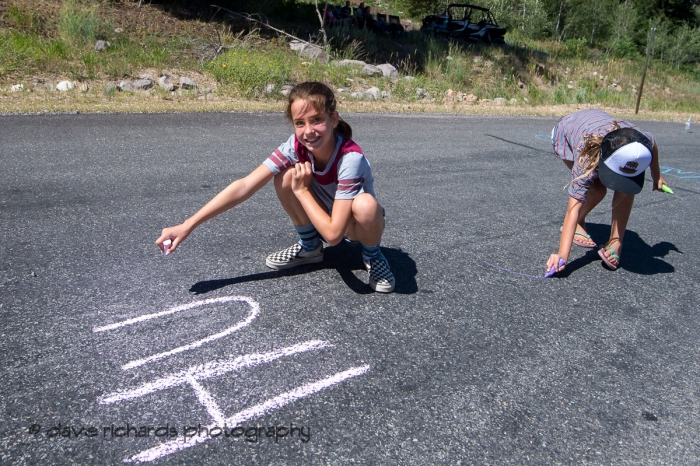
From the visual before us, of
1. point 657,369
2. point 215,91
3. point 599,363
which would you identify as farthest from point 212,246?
point 215,91

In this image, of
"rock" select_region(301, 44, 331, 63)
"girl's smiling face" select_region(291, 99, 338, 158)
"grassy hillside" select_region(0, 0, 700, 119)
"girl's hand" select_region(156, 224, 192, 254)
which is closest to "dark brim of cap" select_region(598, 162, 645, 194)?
"girl's smiling face" select_region(291, 99, 338, 158)

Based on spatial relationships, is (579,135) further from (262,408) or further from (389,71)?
(389,71)

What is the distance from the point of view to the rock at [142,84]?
1000cm

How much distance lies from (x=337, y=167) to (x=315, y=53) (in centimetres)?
1159

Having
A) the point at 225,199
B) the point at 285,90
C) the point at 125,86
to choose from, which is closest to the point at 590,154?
the point at 225,199

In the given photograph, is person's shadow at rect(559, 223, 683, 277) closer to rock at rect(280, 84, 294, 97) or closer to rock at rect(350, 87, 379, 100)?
rock at rect(280, 84, 294, 97)

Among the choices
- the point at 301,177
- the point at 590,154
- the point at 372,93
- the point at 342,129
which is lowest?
the point at 372,93

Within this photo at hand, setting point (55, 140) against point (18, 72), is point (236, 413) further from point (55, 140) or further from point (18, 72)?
point (18, 72)

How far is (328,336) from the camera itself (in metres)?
2.93

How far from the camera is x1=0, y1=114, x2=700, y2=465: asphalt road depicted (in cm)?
227

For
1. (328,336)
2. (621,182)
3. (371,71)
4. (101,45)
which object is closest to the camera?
(328,336)

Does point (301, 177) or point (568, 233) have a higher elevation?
point (301, 177)

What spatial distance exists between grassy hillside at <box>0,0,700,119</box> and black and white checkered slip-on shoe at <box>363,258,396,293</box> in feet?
19.2

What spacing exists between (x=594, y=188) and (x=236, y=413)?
10.0 feet
